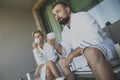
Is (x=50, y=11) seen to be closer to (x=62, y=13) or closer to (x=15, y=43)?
(x=15, y=43)

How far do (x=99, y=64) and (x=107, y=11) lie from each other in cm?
130

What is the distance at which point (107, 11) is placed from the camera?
2375mm

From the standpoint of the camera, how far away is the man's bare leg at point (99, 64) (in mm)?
1202

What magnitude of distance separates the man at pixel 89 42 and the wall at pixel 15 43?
5.07ft

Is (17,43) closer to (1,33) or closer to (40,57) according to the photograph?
(1,33)

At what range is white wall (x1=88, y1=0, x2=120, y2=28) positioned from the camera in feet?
7.36

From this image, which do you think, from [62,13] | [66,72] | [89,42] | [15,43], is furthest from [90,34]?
[15,43]

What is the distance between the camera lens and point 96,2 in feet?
8.45

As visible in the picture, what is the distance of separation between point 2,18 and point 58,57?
66.4 inches

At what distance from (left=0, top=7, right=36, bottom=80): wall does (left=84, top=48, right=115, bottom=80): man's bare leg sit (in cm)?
222

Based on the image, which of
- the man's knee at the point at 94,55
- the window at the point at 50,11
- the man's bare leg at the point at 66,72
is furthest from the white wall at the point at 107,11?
the man's knee at the point at 94,55

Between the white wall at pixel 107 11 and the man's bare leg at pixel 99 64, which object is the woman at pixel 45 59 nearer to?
the man's bare leg at pixel 99 64

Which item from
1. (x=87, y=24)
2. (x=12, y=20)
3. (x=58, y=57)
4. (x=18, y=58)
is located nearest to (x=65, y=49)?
(x=58, y=57)

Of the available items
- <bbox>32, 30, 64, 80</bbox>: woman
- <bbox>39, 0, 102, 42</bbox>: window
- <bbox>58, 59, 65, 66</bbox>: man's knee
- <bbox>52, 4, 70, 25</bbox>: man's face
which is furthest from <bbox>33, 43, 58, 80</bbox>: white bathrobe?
<bbox>39, 0, 102, 42</bbox>: window
